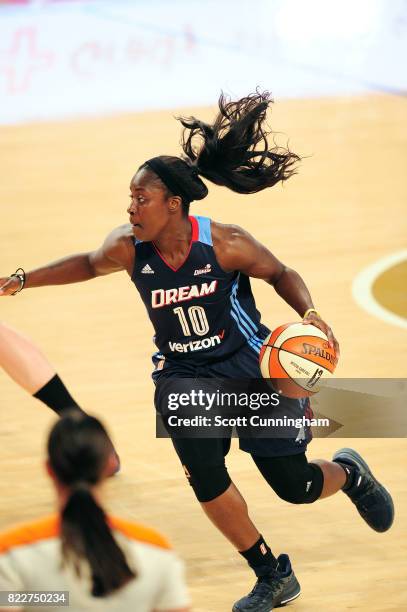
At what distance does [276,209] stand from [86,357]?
3630 mm

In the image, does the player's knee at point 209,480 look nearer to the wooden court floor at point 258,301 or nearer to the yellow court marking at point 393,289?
the wooden court floor at point 258,301

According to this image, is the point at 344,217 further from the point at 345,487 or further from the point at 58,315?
the point at 345,487

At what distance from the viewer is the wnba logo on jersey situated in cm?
550

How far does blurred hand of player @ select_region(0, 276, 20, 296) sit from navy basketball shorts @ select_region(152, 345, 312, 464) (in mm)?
715

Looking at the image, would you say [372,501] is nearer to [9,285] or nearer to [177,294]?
[177,294]

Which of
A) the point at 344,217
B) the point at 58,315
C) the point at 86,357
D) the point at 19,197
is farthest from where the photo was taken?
the point at 19,197

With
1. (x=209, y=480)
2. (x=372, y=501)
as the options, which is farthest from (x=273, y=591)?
(x=372, y=501)

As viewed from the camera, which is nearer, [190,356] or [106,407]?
[190,356]

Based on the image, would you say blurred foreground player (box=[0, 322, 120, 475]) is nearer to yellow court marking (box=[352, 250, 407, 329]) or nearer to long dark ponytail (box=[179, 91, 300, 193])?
long dark ponytail (box=[179, 91, 300, 193])

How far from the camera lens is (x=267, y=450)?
5.44 m

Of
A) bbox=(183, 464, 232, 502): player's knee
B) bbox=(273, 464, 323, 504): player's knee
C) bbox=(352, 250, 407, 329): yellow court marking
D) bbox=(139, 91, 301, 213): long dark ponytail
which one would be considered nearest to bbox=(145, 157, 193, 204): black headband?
bbox=(139, 91, 301, 213): long dark ponytail

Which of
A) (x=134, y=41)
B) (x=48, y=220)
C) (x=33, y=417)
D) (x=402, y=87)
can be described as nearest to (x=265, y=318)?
(x=33, y=417)

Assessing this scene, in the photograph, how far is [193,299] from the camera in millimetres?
5500

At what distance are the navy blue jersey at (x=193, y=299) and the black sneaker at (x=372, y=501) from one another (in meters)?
0.93
